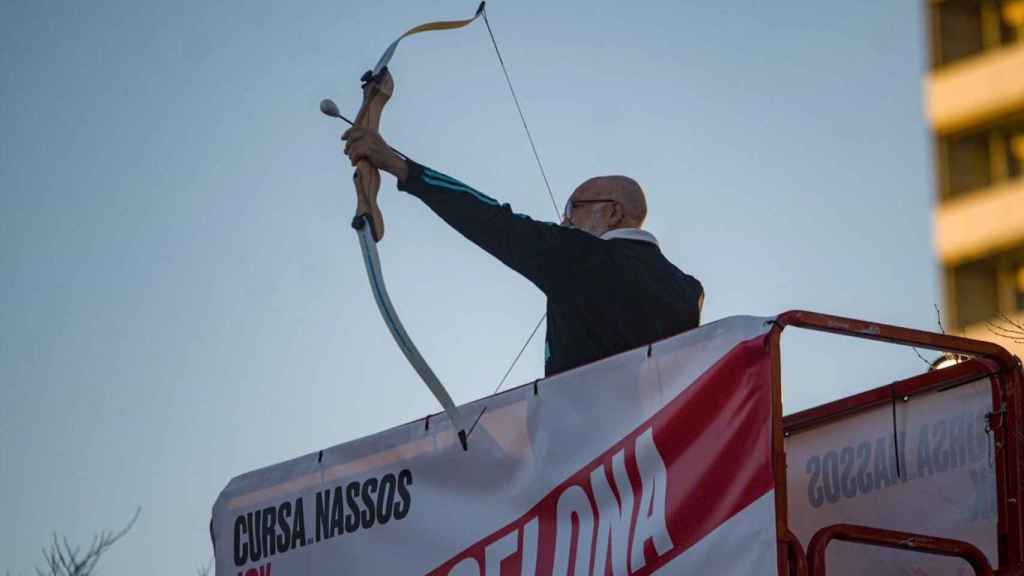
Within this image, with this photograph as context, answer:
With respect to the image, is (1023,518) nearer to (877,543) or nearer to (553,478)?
(877,543)

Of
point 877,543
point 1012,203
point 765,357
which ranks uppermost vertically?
point 1012,203

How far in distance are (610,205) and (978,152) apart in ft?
149

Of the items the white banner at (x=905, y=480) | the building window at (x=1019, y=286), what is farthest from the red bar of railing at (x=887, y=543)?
the building window at (x=1019, y=286)

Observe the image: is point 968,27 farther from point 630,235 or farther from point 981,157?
point 630,235

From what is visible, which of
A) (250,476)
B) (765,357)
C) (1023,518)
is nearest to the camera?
(765,357)

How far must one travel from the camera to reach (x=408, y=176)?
7.07 m

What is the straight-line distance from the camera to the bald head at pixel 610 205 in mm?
7633

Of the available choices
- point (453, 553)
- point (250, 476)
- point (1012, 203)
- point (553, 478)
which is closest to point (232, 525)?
point (250, 476)

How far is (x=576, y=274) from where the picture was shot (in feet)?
22.6

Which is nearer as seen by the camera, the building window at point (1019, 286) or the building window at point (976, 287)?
the building window at point (1019, 286)

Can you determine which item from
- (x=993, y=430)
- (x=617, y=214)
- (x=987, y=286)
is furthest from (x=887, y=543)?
(x=987, y=286)

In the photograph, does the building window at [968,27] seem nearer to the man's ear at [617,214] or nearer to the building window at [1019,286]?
the building window at [1019,286]

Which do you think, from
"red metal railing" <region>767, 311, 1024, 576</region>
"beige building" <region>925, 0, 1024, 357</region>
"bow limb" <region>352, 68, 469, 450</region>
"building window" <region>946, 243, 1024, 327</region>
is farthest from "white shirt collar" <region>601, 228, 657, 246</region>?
"building window" <region>946, 243, 1024, 327</region>

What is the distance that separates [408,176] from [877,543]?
2.49 metres
